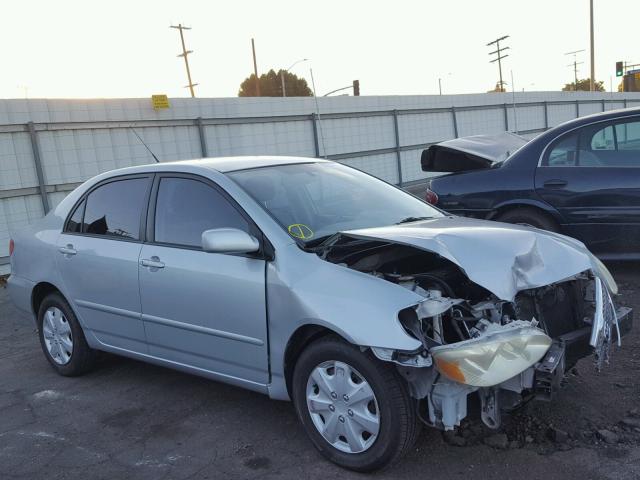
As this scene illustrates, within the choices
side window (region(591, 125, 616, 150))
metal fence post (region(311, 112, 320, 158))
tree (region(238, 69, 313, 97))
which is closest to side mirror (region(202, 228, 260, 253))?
side window (region(591, 125, 616, 150))

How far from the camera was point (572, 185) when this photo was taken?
583cm

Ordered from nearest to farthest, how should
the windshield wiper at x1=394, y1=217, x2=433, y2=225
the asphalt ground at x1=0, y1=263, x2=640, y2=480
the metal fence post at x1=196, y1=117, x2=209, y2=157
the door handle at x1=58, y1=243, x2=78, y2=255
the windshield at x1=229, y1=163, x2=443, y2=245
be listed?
1. the asphalt ground at x1=0, y1=263, x2=640, y2=480
2. the windshield at x1=229, y1=163, x2=443, y2=245
3. the windshield wiper at x1=394, y1=217, x2=433, y2=225
4. the door handle at x1=58, y1=243, x2=78, y2=255
5. the metal fence post at x1=196, y1=117, x2=209, y2=157

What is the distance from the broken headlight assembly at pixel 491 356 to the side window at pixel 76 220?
3.17 metres

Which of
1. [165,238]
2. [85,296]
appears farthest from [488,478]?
[85,296]

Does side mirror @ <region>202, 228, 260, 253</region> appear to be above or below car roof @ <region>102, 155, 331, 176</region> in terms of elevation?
below

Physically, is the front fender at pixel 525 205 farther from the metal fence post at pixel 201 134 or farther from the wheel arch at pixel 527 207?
the metal fence post at pixel 201 134

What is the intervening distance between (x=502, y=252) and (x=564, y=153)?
11.7 feet

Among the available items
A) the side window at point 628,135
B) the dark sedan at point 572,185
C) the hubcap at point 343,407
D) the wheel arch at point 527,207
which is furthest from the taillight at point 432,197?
the hubcap at point 343,407

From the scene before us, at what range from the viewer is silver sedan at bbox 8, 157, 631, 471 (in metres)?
2.81

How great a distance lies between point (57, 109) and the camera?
412 inches

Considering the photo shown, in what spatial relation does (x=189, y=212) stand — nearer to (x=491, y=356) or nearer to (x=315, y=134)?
(x=491, y=356)

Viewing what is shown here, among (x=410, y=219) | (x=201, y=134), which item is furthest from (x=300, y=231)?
(x=201, y=134)

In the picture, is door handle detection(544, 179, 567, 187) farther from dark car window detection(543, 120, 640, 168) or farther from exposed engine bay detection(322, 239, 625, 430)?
exposed engine bay detection(322, 239, 625, 430)

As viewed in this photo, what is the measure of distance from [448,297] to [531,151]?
367 centimetres
